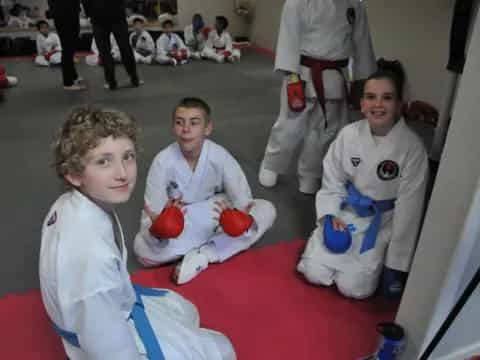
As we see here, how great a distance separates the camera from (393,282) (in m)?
2.17

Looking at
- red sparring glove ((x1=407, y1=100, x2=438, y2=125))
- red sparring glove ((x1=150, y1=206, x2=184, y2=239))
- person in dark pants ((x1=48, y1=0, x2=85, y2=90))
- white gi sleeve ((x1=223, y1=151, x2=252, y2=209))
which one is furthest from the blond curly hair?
person in dark pants ((x1=48, y1=0, x2=85, y2=90))

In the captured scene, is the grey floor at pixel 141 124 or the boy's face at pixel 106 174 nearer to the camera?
the boy's face at pixel 106 174

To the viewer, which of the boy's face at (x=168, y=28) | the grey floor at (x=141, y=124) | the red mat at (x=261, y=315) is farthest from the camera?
the boy's face at (x=168, y=28)

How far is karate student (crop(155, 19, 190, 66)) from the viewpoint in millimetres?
7582

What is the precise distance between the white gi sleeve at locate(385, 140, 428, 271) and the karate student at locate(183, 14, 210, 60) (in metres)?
6.70

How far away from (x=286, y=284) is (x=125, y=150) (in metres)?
1.29

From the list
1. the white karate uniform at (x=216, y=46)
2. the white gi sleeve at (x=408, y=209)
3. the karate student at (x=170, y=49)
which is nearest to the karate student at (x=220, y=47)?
the white karate uniform at (x=216, y=46)

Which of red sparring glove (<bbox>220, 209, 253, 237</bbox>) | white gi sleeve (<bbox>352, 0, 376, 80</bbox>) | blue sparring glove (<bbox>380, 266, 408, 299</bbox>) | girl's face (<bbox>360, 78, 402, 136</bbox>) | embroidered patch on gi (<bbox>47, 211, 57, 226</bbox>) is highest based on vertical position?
white gi sleeve (<bbox>352, 0, 376, 80</bbox>)

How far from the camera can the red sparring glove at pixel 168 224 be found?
85.9 inches

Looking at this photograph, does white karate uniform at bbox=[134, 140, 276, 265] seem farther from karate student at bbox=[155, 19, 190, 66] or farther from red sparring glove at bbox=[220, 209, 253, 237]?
karate student at bbox=[155, 19, 190, 66]

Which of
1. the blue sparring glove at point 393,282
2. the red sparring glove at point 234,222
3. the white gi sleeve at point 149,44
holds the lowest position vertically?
the blue sparring glove at point 393,282

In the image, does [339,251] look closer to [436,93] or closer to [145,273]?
[145,273]

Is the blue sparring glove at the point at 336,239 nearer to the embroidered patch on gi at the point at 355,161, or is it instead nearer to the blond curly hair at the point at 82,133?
the embroidered patch on gi at the point at 355,161

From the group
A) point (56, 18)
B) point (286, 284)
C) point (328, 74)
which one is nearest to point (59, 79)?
point (56, 18)
